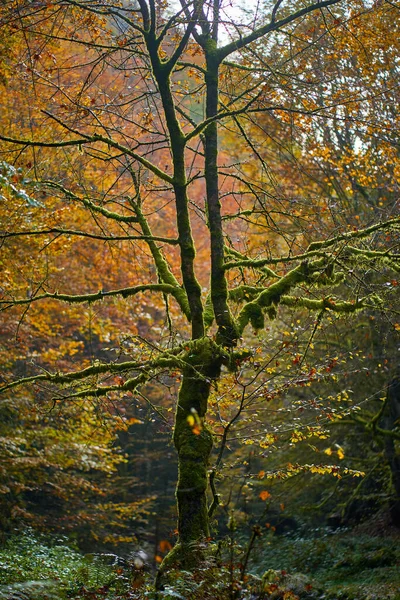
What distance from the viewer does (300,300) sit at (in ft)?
22.1

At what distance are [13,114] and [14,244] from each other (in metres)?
2.54

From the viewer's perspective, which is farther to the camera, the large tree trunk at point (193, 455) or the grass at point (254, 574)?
the large tree trunk at point (193, 455)

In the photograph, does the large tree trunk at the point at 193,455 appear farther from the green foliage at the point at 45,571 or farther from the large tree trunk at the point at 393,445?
the large tree trunk at the point at 393,445

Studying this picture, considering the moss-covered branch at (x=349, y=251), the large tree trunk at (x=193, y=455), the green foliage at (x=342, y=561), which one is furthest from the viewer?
the green foliage at (x=342, y=561)

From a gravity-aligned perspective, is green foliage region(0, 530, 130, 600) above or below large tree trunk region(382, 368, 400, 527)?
below

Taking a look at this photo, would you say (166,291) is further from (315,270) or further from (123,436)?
(123,436)

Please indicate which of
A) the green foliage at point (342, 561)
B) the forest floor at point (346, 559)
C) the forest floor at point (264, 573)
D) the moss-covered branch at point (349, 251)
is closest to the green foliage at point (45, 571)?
the forest floor at point (264, 573)

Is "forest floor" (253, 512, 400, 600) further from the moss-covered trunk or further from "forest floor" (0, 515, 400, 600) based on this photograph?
the moss-covered trunk

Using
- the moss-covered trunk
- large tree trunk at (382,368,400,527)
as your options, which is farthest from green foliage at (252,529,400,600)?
the moss-covered trunk

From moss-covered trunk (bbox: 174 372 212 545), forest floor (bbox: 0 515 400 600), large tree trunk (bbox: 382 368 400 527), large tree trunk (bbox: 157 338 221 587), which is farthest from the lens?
large tree trunk (bbox: 382 368 400 527)

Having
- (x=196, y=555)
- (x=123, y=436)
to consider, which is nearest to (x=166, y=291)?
(x=196, y=555)

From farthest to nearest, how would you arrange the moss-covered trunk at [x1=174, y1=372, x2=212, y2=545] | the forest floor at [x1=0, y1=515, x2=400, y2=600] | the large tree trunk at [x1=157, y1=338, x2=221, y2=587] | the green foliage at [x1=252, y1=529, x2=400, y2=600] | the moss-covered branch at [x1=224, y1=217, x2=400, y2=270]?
the green foliage at [x1=252, y1=529, x2=400, y2=600], the moss-covered branch at [x1=224, y1=217, x2=400, y2=270], the moss-covered trunk at [x1=174, y1=372, x2=212, y2=545], the large tree trunk at [x1=157, y1=338, x2=221, y2=587], the forest floor at [x1=0, y1=515, x2=400, y2=600]

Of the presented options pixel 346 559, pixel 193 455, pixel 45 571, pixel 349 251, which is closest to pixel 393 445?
pixel 346 559

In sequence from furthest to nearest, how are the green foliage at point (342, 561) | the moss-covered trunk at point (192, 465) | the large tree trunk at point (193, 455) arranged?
1. the green foliage at point (342, 561)
2. the moss-covered trunk at point (192, 465)
3. the large tree trunk at point (193, 455)
